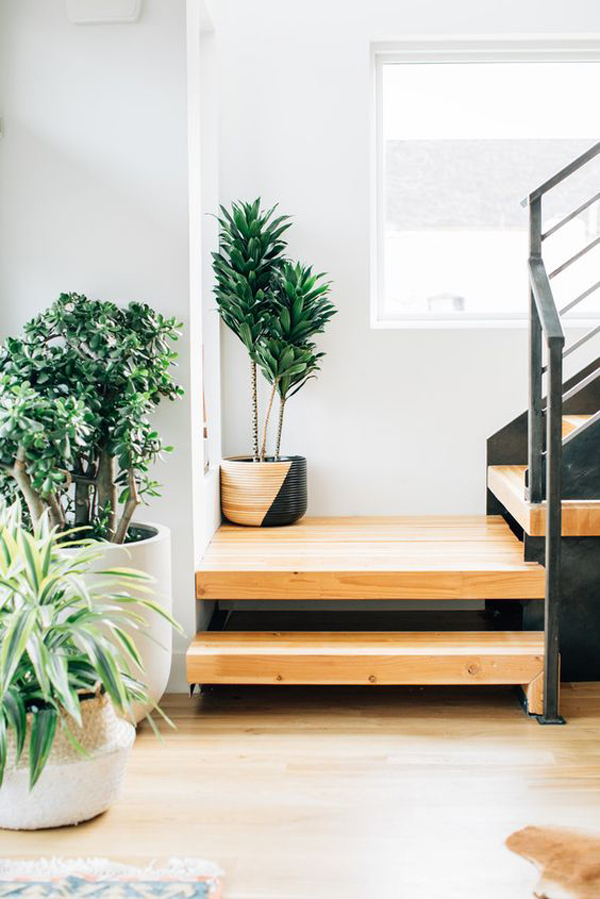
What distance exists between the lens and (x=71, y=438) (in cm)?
271

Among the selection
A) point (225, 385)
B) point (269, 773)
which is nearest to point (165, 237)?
point (225, 385)

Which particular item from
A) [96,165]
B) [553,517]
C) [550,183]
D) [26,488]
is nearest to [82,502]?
[26,488]

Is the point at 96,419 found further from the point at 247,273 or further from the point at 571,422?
the point at 571,422

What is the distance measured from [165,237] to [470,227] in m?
1.65

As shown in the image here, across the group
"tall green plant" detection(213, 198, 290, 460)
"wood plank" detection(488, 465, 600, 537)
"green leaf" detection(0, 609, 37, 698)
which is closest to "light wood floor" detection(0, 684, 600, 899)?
"green leaf" detection(0, 609, 37, 698)

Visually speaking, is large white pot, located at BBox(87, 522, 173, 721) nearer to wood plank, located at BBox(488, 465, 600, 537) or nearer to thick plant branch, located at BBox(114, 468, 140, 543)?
thick plant branch, located at BBox(114, 468, 140, 543)

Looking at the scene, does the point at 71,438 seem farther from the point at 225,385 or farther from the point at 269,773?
the point at 225,385

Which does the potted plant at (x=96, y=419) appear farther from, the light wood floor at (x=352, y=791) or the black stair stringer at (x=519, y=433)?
the black stair stringer at (x=519, y=433)

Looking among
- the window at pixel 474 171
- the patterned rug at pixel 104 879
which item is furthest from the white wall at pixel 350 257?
the patterned rug at pixel 104 879

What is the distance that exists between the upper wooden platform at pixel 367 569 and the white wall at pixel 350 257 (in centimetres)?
57

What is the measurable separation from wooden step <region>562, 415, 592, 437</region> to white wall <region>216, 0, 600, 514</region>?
0.22 meters

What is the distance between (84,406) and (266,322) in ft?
4.00

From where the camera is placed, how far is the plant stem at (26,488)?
2.70 m

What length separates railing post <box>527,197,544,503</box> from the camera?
3.23 m
